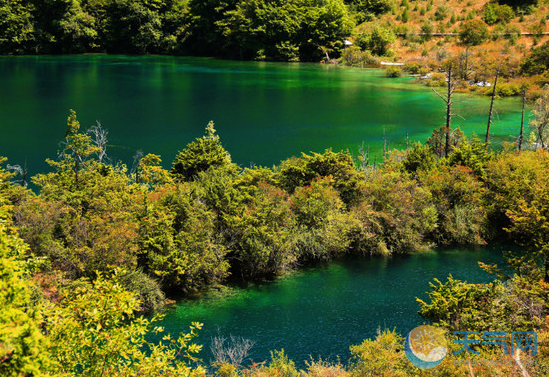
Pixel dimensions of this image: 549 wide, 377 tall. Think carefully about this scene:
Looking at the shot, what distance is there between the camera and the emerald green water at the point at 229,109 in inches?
2270

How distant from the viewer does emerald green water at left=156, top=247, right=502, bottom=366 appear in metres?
25.9

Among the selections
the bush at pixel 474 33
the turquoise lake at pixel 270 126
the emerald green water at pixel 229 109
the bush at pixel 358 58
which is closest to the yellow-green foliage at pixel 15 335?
the turquoise lake at pixel 270 126

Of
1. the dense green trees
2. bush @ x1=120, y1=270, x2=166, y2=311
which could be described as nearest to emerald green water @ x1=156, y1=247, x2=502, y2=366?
bush @ x1=120, y1=270, x2=166, y2=311

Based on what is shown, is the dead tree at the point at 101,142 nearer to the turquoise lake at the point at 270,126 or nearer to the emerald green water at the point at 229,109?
the emerald green water at the point at 229,109

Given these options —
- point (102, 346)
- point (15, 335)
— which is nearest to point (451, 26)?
point (102, 346)

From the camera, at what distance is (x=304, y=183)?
39.8 metres

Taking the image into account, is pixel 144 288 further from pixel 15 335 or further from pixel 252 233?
pixel 15 335

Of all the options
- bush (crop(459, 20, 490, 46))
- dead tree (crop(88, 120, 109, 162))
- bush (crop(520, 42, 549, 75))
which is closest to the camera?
dead tree (crop(88, 120, 109, 162))

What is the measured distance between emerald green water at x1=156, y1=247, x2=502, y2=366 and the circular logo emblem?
4.85 m

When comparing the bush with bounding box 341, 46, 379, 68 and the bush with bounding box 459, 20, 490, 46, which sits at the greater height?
the bush with bounding box 459, 20, 490, 46

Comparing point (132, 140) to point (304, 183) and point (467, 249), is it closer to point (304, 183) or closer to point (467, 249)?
point (304, 183)

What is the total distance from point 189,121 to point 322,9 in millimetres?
67680

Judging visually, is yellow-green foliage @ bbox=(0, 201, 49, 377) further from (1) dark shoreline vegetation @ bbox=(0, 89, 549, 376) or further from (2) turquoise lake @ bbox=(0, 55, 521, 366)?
(2) turquoise lake @ bbox=(0, 55, 521, 366)

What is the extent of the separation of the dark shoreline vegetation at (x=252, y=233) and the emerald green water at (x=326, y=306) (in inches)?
48.2
